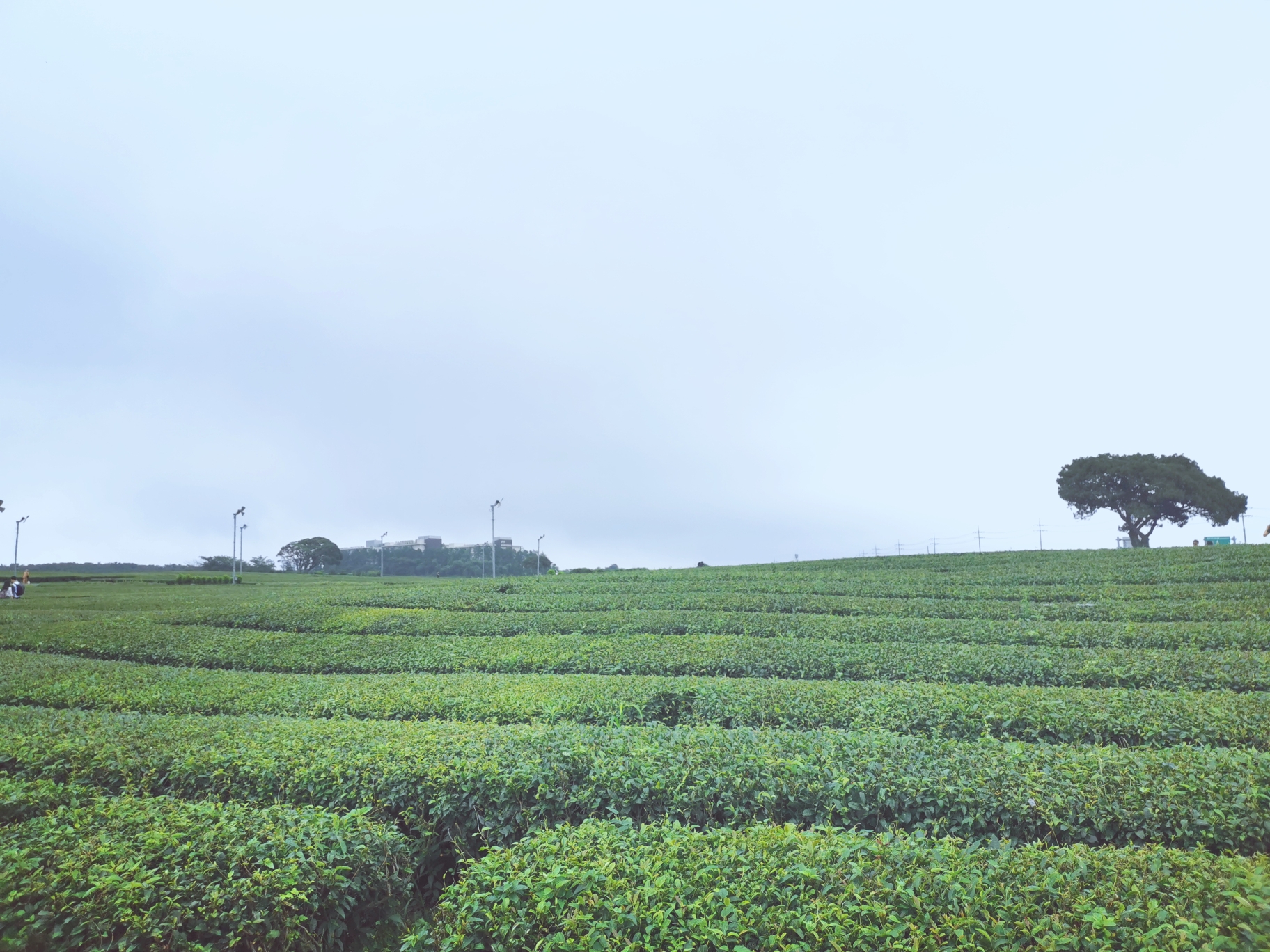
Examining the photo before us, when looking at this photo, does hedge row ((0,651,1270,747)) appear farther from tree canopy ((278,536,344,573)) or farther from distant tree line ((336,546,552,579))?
tree canopy ((278,536,344,573))

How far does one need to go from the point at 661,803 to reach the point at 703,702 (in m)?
3.48

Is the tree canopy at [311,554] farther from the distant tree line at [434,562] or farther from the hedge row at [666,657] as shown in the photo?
the hedge row at [666,657]

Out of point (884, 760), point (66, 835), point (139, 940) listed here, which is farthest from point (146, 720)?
point (884, 760)

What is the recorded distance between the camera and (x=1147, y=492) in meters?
44.1

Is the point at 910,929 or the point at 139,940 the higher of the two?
the point at 910,929

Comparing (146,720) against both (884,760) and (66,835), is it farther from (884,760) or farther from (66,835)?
(884,760)

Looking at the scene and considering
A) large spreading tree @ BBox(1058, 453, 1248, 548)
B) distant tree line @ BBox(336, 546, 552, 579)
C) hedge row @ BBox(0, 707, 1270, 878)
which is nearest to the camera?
hedge row @ BBox(0, 707, 1270, 878)

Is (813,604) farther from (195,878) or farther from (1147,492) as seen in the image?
(1147,492)

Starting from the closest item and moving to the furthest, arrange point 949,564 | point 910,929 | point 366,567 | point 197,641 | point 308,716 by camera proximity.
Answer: point 910,929 → point 308,716 → point 197,641 → point 949,564 → point 366,567

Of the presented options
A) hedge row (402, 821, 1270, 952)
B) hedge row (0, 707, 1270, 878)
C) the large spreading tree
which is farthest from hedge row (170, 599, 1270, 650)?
the large spreading tree

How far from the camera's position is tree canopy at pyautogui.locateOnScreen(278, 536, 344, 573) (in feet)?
270

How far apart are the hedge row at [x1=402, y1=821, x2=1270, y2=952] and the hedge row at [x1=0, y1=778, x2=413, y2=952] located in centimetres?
99

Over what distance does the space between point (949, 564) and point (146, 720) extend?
26676 millimetres

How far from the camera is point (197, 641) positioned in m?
15.4
